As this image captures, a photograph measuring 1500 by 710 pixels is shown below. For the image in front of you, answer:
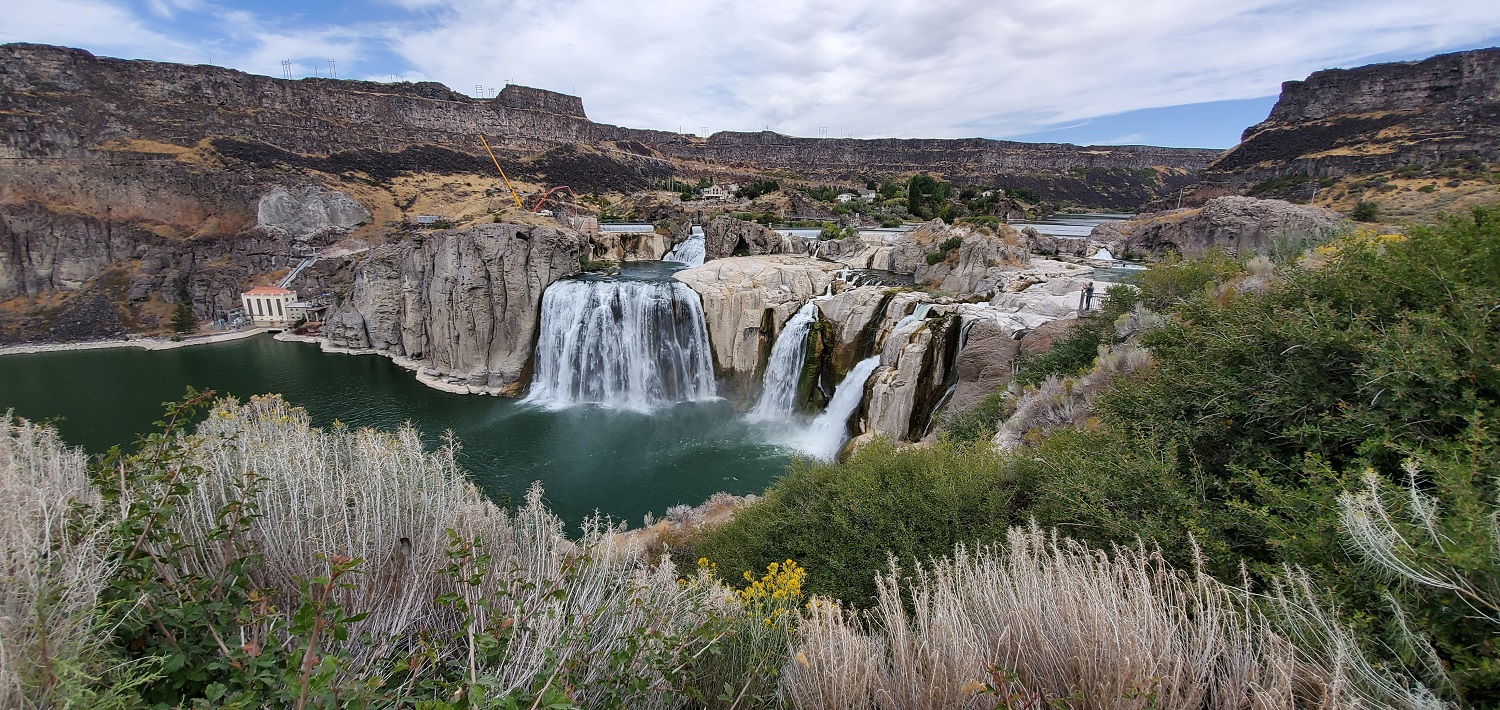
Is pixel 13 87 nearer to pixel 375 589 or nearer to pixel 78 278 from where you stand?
pixel 78 278

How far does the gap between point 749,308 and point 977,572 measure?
1731 centimetres

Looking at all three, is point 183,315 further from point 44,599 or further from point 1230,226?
point 1230,226

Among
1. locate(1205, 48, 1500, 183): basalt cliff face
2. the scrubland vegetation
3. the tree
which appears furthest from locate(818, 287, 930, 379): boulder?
the tree

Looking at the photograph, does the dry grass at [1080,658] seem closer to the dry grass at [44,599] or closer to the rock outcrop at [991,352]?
the dry grass at [44,599]

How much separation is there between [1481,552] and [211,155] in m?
67.2

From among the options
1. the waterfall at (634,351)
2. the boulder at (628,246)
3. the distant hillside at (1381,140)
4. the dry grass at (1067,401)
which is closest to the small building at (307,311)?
the boulder at (628,246)

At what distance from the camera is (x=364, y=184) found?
52.5 m

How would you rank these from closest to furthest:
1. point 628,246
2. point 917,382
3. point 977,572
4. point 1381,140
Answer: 1. point 977,572
2. point 917,382
3. point 628,246
4. point 1381,140

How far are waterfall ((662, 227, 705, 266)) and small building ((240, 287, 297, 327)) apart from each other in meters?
24.9

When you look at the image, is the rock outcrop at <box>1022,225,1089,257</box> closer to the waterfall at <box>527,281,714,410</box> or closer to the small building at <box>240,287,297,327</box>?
the waterfall at <box>527,281,714,410</box>

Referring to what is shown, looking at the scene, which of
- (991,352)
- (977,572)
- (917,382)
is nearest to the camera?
(977,572)

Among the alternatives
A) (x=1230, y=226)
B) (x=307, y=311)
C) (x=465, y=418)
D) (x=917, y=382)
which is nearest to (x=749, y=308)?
(x=917, y=382)

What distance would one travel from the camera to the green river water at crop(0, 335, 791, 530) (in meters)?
15.0

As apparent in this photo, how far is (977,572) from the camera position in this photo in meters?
3.59
